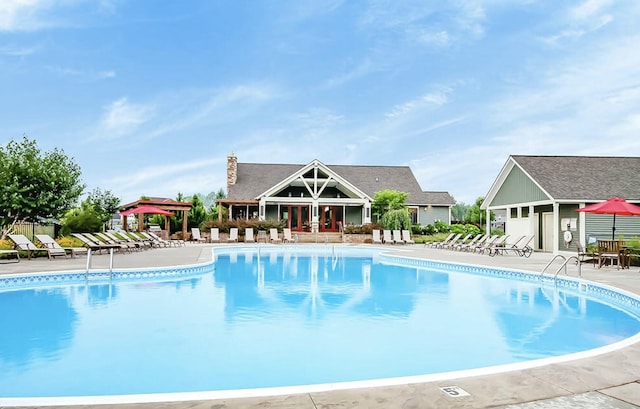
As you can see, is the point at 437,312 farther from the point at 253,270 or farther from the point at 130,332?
the point at 253,270

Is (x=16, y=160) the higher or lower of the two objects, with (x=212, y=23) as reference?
lower

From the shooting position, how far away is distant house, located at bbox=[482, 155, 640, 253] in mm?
20445

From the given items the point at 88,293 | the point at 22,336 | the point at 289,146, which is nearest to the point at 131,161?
the point at 289,146

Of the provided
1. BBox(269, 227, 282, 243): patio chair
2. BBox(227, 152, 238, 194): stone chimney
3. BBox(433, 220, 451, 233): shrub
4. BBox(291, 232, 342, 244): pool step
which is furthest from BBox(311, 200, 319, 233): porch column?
BBox(433, 220, 451, 233): shrub

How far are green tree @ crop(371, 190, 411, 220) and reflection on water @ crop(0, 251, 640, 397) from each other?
2069 cm

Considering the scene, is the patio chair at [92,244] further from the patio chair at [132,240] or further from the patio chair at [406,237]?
the patio chair at [406,237]

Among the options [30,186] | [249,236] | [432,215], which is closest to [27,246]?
[30,186]

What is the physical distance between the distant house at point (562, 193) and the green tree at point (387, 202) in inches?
315

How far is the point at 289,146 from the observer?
42344mm

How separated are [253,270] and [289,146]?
27.6 m

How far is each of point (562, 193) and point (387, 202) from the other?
14199 mm

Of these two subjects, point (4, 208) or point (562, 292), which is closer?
point (562, 292)

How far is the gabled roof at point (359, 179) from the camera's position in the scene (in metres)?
35.7

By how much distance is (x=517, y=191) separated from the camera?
24188mm
